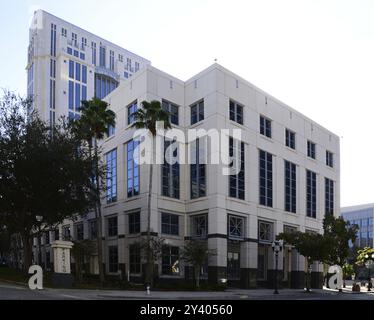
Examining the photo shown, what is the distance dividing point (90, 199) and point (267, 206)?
21787 mm

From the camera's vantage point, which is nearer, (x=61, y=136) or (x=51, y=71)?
(x=61, y=136)

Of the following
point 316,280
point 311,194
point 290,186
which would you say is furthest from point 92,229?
point 316,280

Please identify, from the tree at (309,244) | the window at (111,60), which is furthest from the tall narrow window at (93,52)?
the tree at (309,244)

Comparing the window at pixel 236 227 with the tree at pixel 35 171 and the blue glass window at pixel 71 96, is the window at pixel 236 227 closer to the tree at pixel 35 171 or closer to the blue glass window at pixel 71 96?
the tree at pixel 35 171

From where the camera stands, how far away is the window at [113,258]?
56969mm

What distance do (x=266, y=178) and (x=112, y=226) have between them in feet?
61.9

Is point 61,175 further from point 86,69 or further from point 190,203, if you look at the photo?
point 86,69

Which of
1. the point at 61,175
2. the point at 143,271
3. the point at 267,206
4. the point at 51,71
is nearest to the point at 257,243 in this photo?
the point at 267,206

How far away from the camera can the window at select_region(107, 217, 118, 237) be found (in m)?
57.8

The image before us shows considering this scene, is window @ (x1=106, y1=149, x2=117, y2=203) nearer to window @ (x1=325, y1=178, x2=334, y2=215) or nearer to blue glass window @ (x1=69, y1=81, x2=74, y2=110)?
window @ (x1=325, y1=178, x2=334, y2=215)

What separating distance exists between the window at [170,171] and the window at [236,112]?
6.94 m

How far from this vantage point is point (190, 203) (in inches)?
2090

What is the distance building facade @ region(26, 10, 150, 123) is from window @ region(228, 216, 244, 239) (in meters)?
71.5

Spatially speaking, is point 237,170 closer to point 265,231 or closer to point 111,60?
point 265,231
